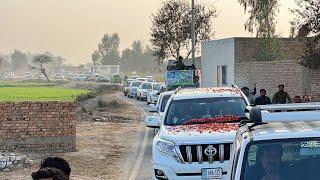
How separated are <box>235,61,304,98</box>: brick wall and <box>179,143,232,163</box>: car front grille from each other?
65.1 feet

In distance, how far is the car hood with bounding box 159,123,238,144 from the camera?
33.3ft

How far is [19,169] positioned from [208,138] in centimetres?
658

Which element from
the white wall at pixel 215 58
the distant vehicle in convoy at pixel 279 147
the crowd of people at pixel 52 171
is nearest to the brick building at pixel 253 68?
the white wall at pixel 215 58

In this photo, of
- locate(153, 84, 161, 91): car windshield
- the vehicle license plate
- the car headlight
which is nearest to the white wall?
locate(153, 84, 161, 91): car windshield

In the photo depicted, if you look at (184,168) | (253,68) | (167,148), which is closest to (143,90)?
(253,68)

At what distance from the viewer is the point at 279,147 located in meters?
5.12

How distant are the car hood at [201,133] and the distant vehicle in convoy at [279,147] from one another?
4787 mm

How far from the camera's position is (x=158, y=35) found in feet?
195

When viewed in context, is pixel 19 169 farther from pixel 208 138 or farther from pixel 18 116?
pixel 208 138

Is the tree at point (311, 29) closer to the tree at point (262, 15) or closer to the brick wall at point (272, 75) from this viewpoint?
the brick wall at point (272, 75)

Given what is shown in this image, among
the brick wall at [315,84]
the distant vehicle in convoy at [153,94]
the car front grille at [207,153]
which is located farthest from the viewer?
the distant vehicle in convoy at [153,94]

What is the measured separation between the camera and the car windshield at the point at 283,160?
508cm

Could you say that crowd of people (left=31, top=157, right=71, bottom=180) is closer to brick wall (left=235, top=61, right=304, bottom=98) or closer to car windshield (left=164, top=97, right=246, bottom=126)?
car windshield (left=164, top=97, right=246, bottom=126)

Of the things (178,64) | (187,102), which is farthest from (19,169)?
(178,64)
